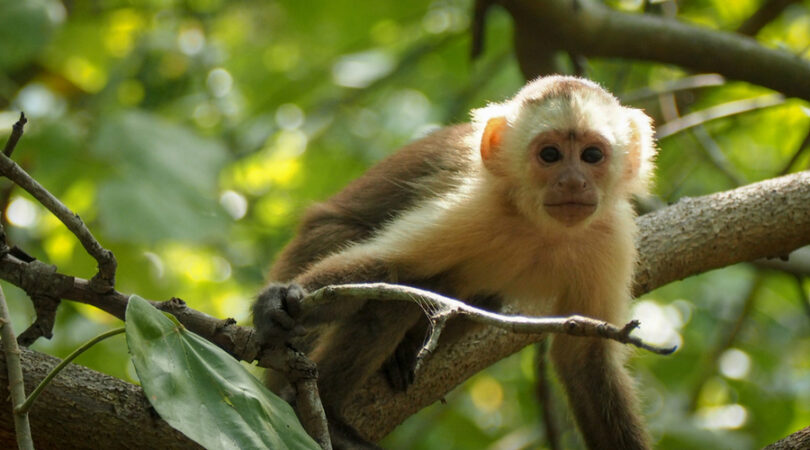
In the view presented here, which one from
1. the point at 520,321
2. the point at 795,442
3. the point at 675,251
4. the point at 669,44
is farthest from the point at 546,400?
the point at 520,321

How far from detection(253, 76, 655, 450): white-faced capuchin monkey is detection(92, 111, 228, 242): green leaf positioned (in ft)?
2.34

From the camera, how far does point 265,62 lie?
984 cm

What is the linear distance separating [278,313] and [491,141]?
1894 mm

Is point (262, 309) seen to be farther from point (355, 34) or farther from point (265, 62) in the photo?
point (265, 62)

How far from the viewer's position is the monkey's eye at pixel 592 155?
15.6 feet

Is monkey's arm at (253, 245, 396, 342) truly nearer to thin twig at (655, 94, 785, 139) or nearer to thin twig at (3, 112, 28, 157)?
thin twig at (3, 112, 28, 157)

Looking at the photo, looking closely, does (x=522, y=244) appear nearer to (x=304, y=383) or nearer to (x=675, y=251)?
(x=675, y=251)

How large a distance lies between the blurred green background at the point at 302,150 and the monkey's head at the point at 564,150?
1.40 meters

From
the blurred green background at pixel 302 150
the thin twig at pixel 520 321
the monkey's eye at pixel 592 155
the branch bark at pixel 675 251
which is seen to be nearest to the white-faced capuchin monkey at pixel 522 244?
the monkey's eye at pixel 592 155

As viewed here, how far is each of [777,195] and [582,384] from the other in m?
1.70

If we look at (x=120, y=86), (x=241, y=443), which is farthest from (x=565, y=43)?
(x=120, y=86)

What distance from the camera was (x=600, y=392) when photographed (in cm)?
491

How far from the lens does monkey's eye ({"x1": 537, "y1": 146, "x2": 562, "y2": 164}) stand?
187 inches

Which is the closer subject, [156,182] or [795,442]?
[795,442]
